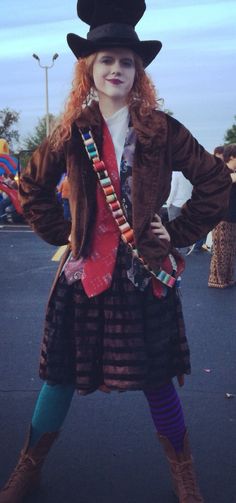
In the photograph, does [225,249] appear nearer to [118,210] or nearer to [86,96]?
[86,96]

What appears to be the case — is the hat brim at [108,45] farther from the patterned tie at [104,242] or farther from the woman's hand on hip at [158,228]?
the woman's hand on hip at [158,228]

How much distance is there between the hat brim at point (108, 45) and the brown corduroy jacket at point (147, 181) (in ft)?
0.67

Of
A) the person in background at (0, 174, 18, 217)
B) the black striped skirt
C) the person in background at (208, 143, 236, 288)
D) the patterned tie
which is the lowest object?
the person in background at (0, 174, 18, 217)

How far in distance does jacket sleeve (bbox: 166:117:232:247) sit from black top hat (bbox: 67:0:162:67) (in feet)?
0.97

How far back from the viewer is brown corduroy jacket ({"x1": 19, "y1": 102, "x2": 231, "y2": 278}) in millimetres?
2342

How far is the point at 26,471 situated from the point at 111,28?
67.5 inches

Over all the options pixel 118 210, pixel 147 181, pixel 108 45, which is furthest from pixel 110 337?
pixel 108 45

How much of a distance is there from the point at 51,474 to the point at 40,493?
144 mm

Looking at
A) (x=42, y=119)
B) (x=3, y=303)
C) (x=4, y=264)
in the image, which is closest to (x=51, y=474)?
(x=3, y=303)

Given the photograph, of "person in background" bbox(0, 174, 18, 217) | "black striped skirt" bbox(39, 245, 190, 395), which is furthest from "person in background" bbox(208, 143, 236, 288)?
"person in background" bbox(0, 174, 18, 217)

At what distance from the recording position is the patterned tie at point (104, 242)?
2.38 meters

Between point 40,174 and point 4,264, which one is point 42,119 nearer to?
point 4,264

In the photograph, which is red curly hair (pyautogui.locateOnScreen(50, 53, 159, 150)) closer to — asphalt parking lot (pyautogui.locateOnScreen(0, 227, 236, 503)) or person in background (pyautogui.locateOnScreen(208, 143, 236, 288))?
asphalt parking lot (pyautogui.locateOnScreen(0, 227, 236, 503))

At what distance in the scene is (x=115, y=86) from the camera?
239 cm
